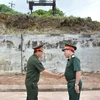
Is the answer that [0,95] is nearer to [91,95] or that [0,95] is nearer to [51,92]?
[51,92]

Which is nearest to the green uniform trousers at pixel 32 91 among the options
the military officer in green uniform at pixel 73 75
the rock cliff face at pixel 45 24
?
the military officer in green uniform at pixel 73 75

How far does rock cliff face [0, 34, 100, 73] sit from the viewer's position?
1322 cm

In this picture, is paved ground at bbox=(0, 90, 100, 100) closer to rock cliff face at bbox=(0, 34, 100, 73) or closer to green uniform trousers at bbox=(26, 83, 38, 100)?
green uniform trousers at bbox=(26, 83, 38, 100)

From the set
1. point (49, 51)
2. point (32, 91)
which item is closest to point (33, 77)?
point (32, 91)

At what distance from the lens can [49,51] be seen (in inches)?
529

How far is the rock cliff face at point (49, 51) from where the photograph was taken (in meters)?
13.2

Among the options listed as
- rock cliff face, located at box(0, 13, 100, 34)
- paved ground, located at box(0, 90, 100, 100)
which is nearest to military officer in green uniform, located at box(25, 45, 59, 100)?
paved ground, located at box(0, 90, 100, 100)

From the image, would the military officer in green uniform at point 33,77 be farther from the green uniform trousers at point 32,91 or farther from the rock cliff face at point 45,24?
the rock cliff face at point 45,24

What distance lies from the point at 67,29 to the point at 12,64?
460cm

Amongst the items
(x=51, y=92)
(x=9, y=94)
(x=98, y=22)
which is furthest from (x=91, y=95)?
(x=98, y=22)

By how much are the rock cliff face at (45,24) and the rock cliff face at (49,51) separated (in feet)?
8.75

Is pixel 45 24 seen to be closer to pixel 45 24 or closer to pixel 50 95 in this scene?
pixel 45 24

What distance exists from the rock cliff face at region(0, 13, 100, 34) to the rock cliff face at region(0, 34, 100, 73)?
8.75 ft

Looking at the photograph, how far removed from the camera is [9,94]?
8.90 m
